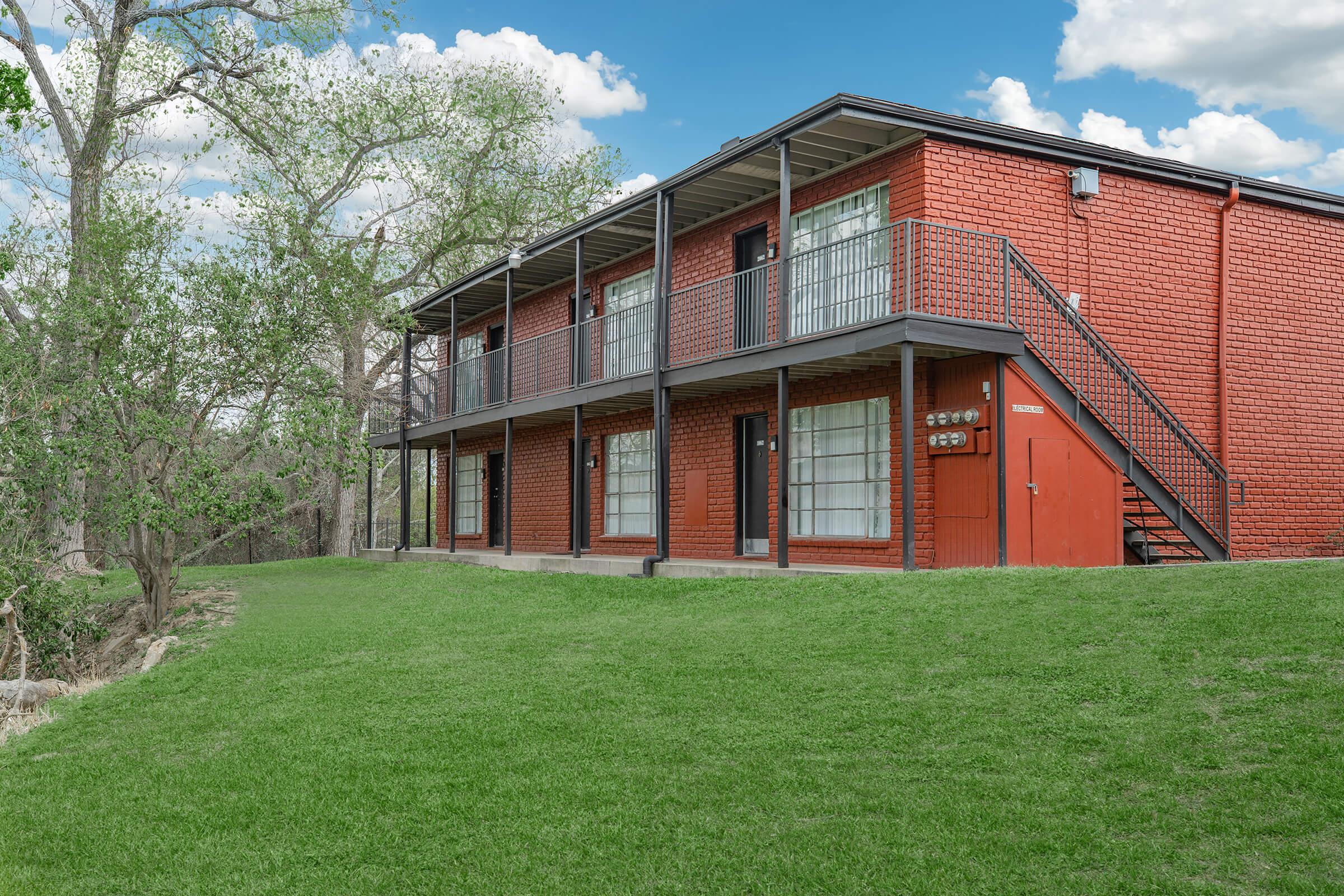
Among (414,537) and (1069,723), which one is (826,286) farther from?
(414,537)

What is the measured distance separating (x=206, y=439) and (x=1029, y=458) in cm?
992

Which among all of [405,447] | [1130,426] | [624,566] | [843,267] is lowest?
[624,566]

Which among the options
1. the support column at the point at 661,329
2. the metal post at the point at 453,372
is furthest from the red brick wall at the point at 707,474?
the support column at the point at 661,329

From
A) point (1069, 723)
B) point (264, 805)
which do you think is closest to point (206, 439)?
point (264, 805)

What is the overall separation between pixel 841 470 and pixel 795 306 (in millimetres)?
2051

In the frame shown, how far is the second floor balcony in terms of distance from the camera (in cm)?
1166

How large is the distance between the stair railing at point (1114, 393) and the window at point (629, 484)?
718 centimetres

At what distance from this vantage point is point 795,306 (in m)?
13.8

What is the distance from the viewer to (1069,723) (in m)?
5.58

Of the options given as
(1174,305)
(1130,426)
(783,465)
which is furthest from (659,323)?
(1174,305)

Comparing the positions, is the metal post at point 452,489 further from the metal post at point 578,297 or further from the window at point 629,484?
the metal post at point 578,297

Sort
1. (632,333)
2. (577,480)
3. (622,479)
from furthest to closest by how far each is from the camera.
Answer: (622,479) → (632,333) → (577,480)

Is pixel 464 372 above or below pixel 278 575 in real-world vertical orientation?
above

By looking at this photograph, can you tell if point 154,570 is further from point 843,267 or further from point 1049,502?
point 1049,502
